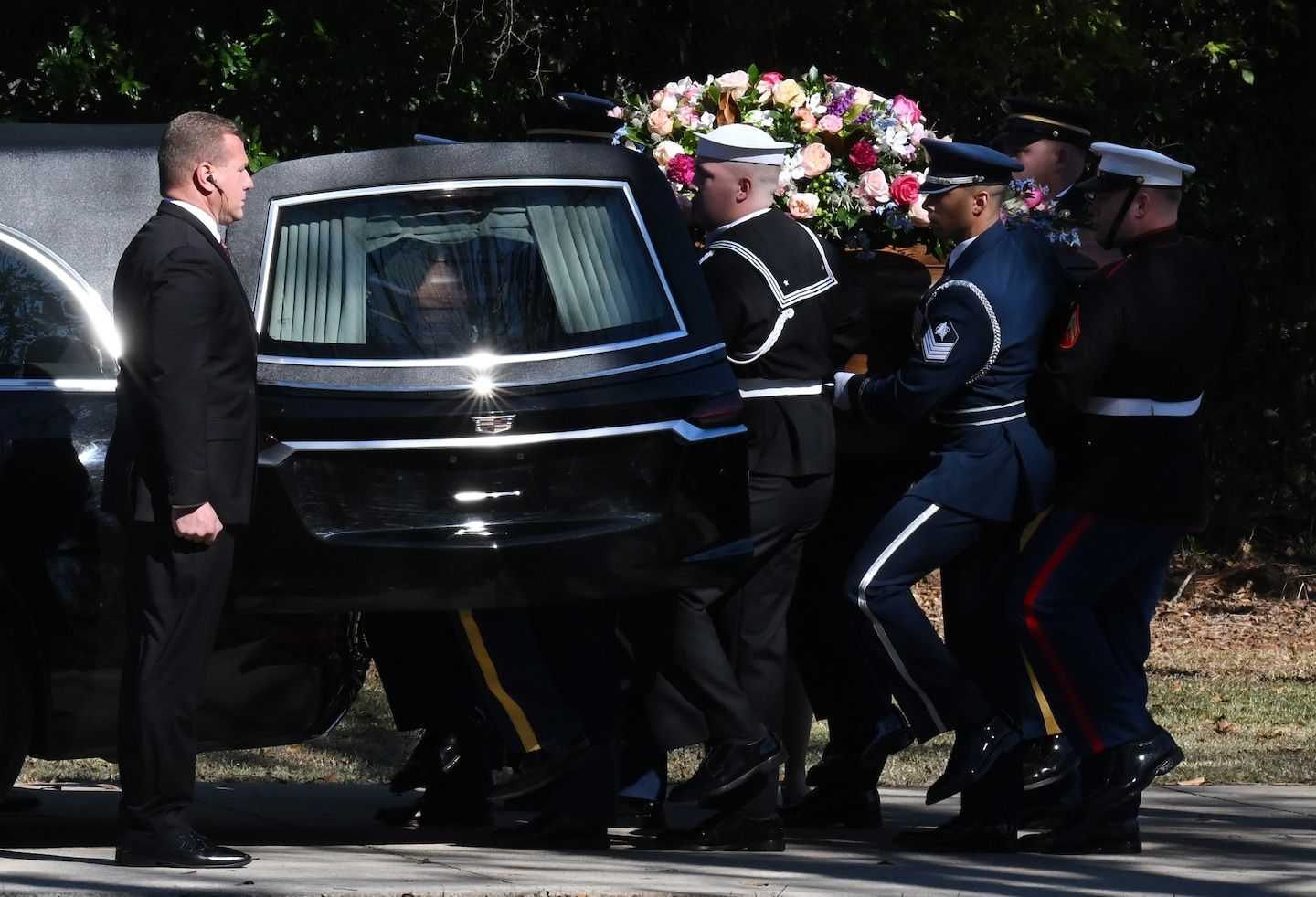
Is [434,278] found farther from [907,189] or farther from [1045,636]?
[1045,636]

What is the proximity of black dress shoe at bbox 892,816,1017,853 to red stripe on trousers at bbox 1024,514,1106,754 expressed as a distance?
13.6 inches

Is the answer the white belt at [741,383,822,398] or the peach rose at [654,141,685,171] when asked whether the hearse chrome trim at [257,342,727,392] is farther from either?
the peach rose at [654,141,685,171]

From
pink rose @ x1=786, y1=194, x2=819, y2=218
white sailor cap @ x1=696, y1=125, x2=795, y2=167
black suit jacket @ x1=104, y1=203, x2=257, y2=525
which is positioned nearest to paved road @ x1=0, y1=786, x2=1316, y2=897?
black suit jacket @ x1=104, y1=203, x2=257, y2=525

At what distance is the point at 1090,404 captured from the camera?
19.2 feet

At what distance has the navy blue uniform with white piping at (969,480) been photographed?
5.66 m

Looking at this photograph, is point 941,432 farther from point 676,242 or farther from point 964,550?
point 676,242

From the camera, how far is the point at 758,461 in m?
5.78

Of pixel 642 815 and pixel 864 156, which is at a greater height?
pixel 864 156

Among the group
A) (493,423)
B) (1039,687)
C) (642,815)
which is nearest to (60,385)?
(493,423)

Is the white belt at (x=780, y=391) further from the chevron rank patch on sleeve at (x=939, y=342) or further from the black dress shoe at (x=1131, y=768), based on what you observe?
the black dress shoe at (x=1131, y=768)

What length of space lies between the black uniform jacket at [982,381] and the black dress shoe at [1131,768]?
676 millimetres

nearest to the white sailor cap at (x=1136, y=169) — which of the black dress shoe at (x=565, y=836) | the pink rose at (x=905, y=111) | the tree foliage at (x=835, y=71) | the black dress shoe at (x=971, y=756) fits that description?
the pink rose at (x=905, y=111)

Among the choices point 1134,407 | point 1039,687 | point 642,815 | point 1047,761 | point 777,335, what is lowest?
point 642,815

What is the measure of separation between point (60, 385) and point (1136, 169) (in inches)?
114
